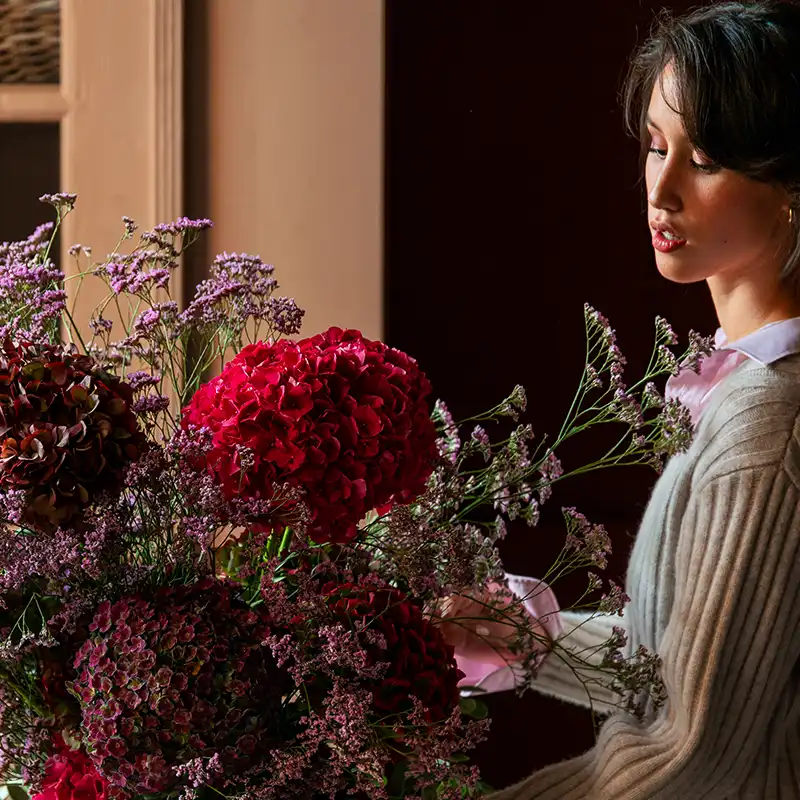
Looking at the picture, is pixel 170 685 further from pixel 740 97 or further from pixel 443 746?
pixel 740 97

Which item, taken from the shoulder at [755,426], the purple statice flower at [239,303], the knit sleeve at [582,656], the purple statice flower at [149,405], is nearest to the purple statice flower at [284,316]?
the purple statice flower at [239,303]

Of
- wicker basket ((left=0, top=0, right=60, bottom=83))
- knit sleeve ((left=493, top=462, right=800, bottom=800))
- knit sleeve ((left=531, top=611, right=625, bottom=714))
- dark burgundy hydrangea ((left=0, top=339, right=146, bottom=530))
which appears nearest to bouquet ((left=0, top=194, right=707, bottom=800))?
dark burgundy hydrangea ((left=0, top=339, right=146, bottom=530))

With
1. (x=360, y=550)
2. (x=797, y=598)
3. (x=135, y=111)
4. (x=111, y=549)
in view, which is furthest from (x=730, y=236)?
(x=135, y=111)

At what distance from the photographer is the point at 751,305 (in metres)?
0.89

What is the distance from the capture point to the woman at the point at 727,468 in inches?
28.8

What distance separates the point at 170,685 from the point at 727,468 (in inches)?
17.0

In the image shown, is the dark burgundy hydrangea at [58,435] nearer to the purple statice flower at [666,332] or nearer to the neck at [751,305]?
the purple statice flower at [666,332]

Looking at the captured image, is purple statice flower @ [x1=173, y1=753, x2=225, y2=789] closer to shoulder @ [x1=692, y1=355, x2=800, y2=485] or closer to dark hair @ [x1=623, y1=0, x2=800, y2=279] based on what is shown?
shoulder @ [x1=692, y1=355, x2=800, y2=485]

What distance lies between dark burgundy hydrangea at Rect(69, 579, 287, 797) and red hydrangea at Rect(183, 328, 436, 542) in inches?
2.7

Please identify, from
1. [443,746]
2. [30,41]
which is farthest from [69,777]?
[30,41]

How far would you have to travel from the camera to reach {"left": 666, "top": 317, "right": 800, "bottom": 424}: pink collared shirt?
81 centimetres

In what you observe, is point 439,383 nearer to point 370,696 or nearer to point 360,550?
point 360,550

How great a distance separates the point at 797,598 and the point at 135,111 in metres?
1.00

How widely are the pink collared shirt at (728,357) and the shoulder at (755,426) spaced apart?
10mm
